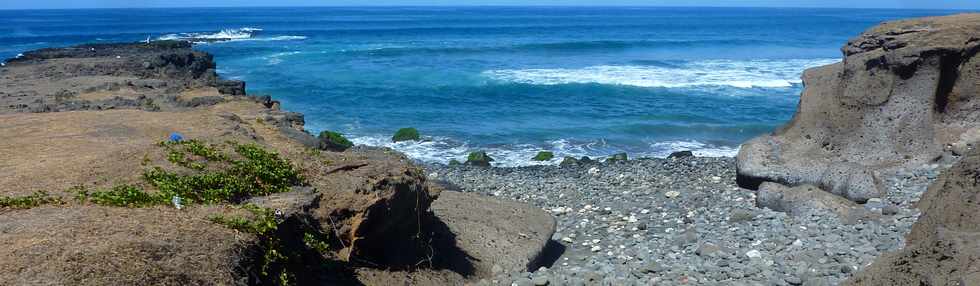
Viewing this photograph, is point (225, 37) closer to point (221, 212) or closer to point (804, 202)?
point (804, 202)

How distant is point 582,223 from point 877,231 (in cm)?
450

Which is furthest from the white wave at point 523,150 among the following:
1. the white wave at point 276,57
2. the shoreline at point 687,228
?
the white wave at point 276,57

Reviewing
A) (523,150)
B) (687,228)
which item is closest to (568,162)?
(523,150)

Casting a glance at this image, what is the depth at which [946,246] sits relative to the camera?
575 cm

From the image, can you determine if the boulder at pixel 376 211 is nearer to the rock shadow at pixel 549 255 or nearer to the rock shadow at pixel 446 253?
the rock shadow at pixel 446 253

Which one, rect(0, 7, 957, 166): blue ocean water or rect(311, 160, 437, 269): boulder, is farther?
rect(0, 7, 957, 166): blue ocean water

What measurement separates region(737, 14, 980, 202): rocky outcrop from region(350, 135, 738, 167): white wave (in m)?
6.96

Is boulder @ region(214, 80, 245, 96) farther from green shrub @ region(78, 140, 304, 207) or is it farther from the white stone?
green shrub @ region(78, 140, 304, 207)

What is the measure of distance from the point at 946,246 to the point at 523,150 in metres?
17.9

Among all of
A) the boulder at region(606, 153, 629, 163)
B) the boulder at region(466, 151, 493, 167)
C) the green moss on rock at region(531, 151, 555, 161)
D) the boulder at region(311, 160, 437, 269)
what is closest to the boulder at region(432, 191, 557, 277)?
the boulder at region(311, 160, 437, 269)

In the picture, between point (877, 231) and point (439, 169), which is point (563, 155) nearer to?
point (439, 169)

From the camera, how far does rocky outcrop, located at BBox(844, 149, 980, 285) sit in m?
5.55

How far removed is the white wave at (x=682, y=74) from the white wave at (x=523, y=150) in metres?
12.8

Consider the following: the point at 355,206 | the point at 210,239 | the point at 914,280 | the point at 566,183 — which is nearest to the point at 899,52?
the point at 566,183
